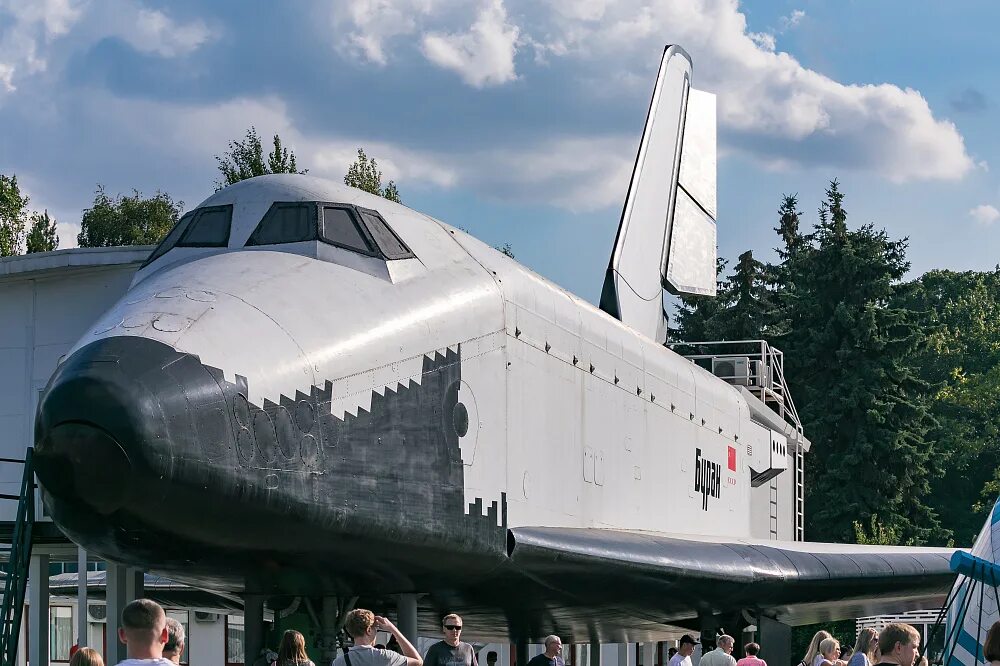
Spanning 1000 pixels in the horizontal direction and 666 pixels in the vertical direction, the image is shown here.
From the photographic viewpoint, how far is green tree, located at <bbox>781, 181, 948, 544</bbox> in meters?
31.4

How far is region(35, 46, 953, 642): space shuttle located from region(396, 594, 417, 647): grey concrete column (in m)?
0.10

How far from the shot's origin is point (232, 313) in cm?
550

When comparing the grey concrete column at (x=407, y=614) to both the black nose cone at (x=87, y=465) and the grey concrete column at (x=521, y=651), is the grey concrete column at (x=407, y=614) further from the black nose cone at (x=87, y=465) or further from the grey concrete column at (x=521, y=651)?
the grey concrete column at (x=521, y=651)

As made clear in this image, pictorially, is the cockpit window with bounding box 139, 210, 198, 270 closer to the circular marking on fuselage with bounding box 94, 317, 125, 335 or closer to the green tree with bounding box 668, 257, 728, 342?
the circular marking on fuselage with bounding box 94, 317, 125, 335

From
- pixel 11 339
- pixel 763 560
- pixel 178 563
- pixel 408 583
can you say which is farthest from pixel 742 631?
pixel 11 339

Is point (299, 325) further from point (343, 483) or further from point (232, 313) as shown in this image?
point (343, 483)

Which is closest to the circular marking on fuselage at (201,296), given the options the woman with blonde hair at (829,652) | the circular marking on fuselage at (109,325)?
the circular marking on fuselage at (109,325)

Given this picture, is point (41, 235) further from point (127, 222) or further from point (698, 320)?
point (698, 320)

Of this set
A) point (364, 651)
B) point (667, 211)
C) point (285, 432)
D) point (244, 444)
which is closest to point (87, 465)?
point (244, 444)

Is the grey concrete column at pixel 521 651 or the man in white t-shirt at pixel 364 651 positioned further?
the grey concrete column at pixel 521 651

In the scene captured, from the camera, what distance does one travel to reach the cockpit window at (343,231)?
21.5 ft

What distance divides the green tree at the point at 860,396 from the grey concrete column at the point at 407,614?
2578 centimetres

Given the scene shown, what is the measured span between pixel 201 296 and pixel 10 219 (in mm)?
34272

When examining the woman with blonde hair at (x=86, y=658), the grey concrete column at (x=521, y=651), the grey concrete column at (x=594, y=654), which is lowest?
the grey concrete column at (x=594, y=654)
